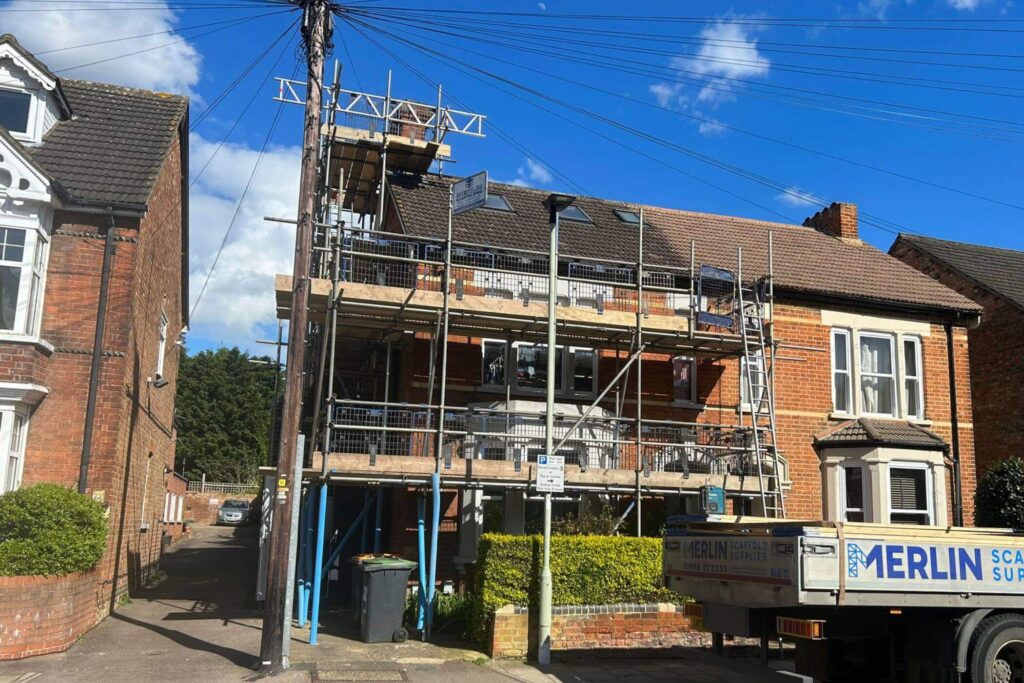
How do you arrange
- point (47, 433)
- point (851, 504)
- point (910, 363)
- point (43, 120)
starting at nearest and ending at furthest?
point (47, 433) → point (43, 120) → point (851, 504) → point (910, 363)

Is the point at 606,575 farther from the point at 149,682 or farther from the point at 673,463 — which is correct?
the point at 149,682

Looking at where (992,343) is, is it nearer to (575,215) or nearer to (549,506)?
(575,215)

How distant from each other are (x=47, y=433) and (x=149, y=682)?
5.46 m

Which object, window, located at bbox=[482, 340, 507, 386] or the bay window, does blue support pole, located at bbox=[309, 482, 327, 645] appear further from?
the bay window

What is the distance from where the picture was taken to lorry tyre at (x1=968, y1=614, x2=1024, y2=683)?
884 cm

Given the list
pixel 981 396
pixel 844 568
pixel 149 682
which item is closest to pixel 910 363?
pixel 981 396

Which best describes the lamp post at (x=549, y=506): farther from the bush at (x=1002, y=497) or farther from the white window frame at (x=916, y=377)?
the white window frame at (x=916, y=377)

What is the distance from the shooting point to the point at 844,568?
8.46 m

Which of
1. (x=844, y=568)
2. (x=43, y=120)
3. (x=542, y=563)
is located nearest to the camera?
(x=844, y=568)

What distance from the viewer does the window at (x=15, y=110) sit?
1598 cm

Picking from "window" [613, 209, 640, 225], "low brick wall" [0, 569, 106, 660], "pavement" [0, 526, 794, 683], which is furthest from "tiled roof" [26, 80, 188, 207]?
"window" [613, 209, 640, 225]

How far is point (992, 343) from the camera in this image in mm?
22234

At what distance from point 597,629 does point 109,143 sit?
40.6 ft

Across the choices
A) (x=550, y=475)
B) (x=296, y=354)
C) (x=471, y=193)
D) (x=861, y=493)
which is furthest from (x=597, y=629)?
(x=861, y=493)
